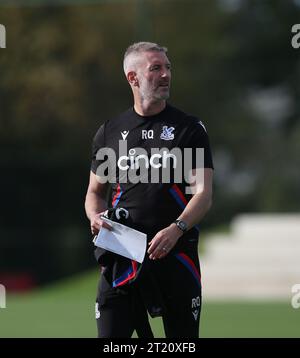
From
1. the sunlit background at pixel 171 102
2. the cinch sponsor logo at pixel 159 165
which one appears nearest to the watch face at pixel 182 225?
the cinch sponsor logo at pixel 159 165

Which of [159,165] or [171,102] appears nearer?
[159,165]

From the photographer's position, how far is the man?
626 centimetres

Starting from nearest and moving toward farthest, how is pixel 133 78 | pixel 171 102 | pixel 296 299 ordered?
pixel 133 78 → pixel 296 299 → pixel 171 102

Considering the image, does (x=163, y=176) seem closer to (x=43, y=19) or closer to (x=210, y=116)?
(x=43, y=19)

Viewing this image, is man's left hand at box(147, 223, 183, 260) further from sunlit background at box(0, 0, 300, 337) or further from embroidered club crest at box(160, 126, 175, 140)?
sunlit background at box(0, 0, 300, 337)

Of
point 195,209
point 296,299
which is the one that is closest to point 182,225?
point 195,209

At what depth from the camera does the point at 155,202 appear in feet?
20.6

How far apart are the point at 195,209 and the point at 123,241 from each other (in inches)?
18.5

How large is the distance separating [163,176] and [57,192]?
2210 cm

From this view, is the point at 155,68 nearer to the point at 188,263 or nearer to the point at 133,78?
the point at 133,78

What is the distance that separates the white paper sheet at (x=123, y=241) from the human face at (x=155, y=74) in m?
0.81

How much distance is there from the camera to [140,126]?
638 centimetres

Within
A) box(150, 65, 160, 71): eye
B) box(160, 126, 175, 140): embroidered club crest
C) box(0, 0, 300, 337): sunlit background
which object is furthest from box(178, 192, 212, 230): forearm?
box(0, 0, 300, 337): sunlit background

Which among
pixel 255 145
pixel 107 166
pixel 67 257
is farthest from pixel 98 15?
pixel 107 166
